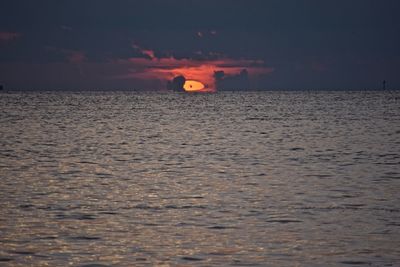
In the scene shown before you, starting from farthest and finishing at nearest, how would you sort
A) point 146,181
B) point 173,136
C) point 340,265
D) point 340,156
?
point 173,136, point 340,156, point 146,181, point 340,265

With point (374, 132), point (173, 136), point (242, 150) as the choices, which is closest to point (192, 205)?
point (242, 150)

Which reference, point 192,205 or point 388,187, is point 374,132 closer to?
point 388,187

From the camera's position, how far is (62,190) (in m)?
32.2

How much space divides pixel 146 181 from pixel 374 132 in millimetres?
45759

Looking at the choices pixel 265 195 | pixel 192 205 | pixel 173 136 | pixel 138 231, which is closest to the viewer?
pixel 138 231

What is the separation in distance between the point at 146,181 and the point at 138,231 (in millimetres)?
13066

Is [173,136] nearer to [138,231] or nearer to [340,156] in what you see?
[340,156]

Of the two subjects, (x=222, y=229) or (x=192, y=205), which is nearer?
(x=222, y=229)

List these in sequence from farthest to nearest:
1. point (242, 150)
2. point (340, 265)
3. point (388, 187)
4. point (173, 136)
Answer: point (173, 136) < point (242, 150) < point (388, 187) < point (340, 265)

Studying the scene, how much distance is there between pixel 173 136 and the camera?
7562 centimetres

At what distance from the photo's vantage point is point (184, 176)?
38.3 meters

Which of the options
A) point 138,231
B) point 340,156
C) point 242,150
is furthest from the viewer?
point 242,150

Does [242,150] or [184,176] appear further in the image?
[242,150]

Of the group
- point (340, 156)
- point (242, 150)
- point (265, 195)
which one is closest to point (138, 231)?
point (265, 195)
